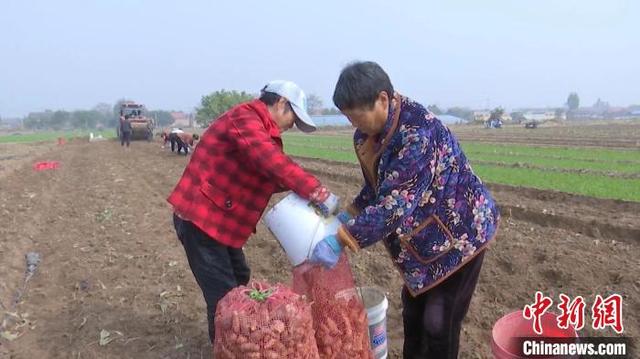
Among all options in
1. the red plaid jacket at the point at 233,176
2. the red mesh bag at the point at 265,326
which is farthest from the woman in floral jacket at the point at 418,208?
the red plaid jacket at the point at 233,176

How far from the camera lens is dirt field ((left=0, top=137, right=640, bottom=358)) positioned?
3.68 meters

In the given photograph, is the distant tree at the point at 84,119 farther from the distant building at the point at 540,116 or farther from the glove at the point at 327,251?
the glove at the point at 327,251

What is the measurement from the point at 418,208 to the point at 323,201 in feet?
1.41

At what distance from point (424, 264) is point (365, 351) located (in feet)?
1.58

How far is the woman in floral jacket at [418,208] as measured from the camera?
2.09m

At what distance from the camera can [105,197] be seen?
931 cm

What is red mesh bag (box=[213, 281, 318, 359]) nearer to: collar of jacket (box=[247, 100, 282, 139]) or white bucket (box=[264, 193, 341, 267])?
white bucket (box=[264, 193, 341, 267])

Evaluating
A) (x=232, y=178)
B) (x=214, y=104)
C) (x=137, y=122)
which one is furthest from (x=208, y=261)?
(x=214, y=104)

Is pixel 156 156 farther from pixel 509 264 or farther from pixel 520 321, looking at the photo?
pixel 520 321

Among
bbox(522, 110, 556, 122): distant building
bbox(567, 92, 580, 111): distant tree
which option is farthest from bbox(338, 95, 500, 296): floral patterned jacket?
bbox(567, 92, 580, 111): distant tree

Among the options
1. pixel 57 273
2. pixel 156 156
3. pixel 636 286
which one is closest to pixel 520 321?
pixel 636 286

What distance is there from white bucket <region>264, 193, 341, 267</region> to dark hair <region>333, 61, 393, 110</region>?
0.48m

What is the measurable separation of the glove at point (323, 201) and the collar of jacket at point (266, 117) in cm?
40

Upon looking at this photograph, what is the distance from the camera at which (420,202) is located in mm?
2250
